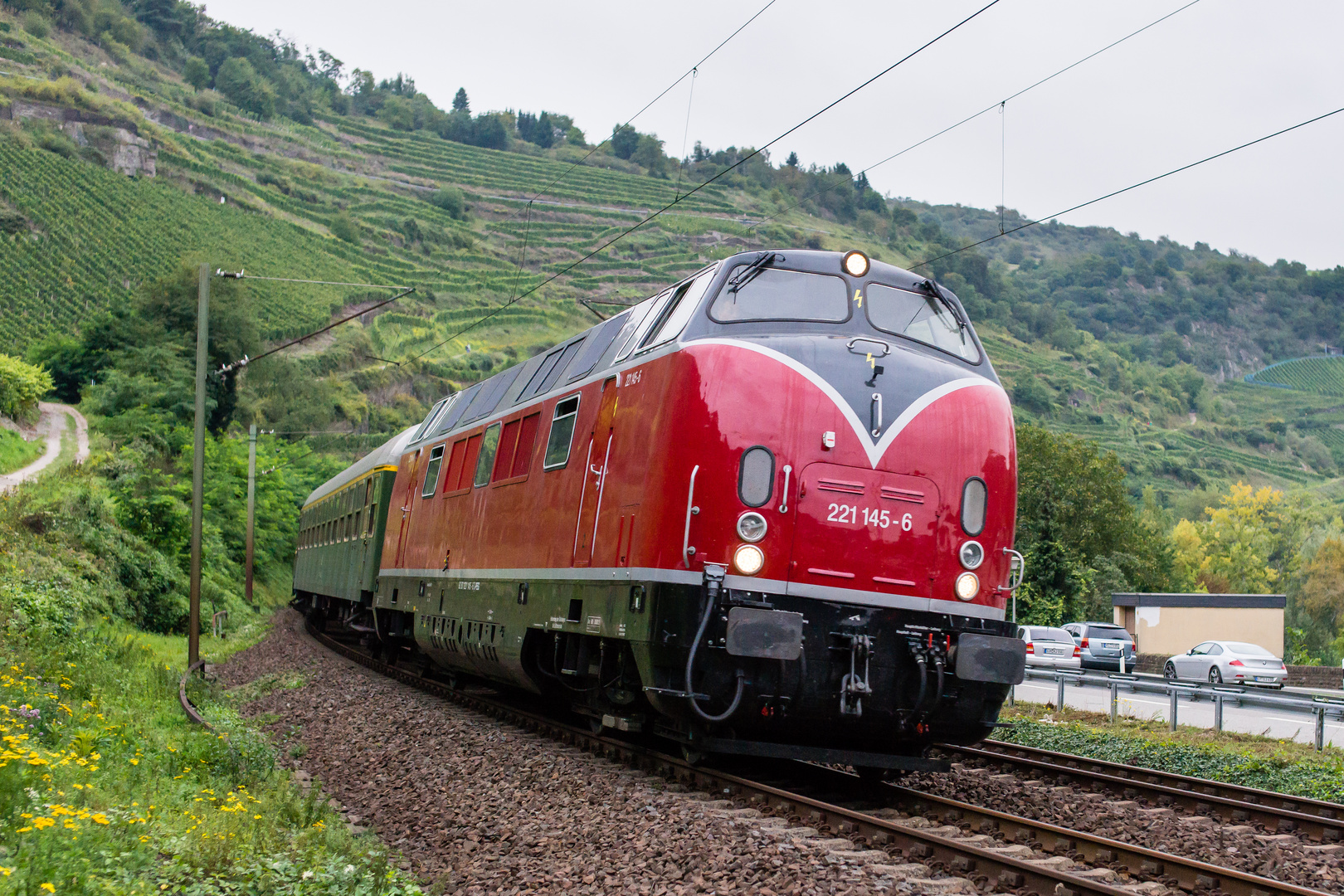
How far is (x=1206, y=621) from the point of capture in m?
38.4

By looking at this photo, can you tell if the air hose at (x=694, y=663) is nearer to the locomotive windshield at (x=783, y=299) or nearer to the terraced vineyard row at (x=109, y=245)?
the locomotive windshield at (x=783, y=299)

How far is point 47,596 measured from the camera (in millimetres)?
18391

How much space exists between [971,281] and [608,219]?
56.5 metres

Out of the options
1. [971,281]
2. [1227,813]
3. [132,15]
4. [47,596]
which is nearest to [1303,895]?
[1227,813]

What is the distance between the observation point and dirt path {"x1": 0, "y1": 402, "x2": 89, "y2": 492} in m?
29.5

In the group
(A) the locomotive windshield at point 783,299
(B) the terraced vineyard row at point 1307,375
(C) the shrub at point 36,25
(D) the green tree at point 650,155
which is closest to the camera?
(A) the locomotive windshield at point 783,299

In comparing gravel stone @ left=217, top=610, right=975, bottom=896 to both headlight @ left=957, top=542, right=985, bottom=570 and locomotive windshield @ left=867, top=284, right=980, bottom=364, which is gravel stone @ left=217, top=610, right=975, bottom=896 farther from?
locomotive windshield @ left=867, top=284, right=980, bottom=364

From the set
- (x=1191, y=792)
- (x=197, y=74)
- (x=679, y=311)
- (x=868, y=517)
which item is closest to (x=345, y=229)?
(x=197, y=74)

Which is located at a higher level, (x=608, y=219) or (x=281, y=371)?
(x=608, y=219)

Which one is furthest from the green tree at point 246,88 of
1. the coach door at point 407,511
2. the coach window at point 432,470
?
the coach window at point 432,470

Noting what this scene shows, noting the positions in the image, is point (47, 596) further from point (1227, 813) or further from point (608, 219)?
point (608, 219)

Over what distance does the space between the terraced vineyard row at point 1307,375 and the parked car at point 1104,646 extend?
523 ft

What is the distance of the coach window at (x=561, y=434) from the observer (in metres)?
11.2

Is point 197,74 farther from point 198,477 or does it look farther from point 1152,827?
point 1152,827
